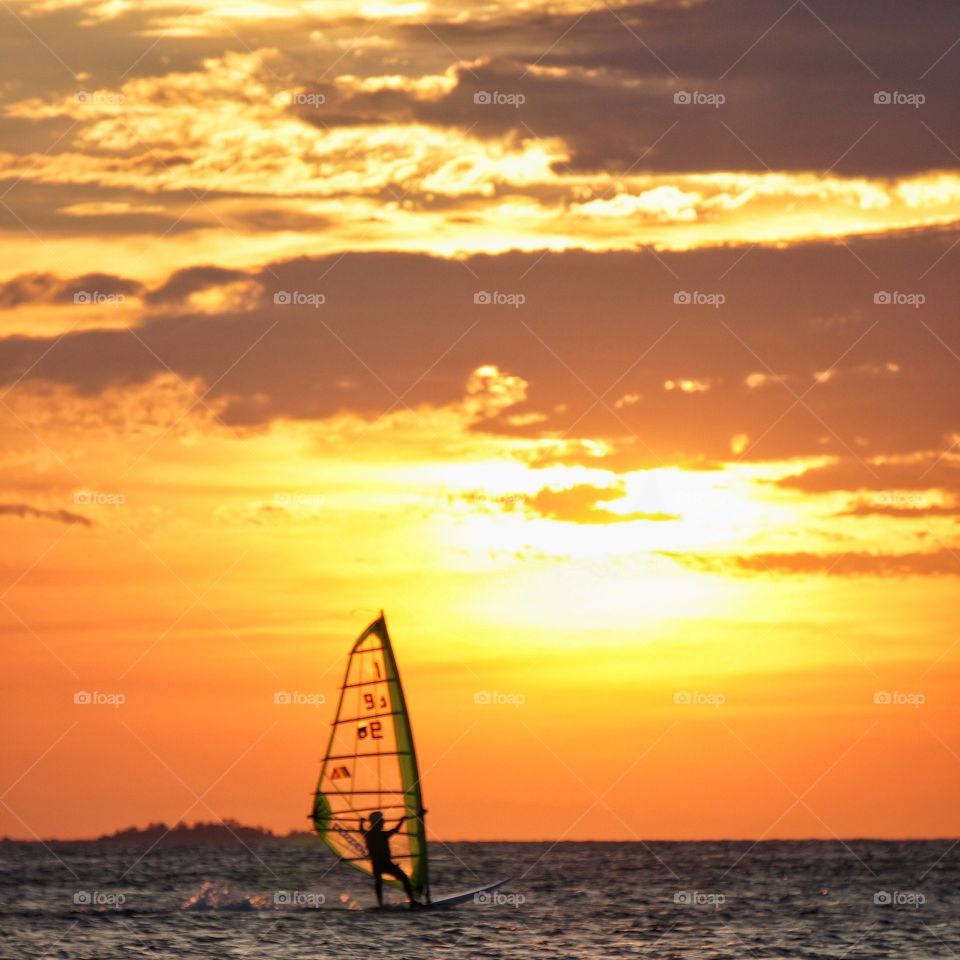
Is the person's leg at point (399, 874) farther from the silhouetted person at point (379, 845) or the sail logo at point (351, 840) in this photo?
the sail logo at point (351, 840)

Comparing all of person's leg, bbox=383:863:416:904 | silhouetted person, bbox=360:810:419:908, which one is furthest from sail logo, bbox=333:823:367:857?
person's leg, bbox=383:863:416:904

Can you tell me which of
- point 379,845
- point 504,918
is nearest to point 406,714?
point 379,845

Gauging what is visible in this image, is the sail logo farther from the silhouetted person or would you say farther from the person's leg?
the person's leg

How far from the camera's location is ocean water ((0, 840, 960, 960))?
43.4m

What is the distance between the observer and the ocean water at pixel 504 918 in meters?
43.4

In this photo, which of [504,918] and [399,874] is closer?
[399,874]

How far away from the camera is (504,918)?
52.7 meters

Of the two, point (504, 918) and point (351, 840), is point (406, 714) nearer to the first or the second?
point (351, 840)

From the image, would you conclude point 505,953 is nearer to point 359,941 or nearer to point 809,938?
point 359,941

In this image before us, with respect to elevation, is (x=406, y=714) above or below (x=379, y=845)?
above

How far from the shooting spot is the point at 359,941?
4378cm

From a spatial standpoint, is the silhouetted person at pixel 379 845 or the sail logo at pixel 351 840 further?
the sail logo at pixel 351 840

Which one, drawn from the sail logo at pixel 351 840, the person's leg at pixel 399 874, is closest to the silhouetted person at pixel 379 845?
the person's leg at pixel 399 874

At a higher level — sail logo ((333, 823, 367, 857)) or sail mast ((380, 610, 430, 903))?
sail mast ((380, 610, 430, 903))
